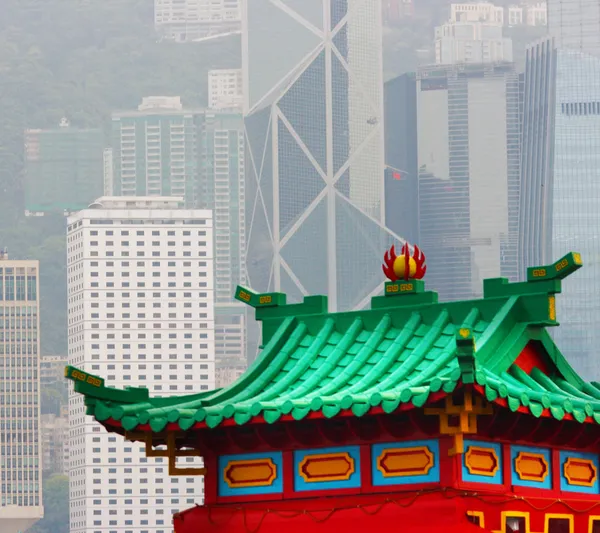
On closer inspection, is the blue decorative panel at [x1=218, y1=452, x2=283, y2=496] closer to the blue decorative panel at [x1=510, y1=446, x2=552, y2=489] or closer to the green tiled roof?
the green tiled roof

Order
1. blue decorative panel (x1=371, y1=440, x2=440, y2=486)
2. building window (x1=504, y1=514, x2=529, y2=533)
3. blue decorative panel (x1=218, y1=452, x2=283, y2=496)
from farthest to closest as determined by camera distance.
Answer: blue decorative panel (x1=218, y1=452, x2=283, y2=496)
building window (x1=504, y1=514, x2=529, y2=533)
blue decorative panel (x1=371, y1=440, x2=440, y2=486)

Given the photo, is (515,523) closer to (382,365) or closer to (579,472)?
(579,472)

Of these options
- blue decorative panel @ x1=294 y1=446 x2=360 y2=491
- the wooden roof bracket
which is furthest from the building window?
the wooden roof bracket

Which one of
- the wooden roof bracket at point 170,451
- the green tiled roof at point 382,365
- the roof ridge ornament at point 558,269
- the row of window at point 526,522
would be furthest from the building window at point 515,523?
the wooden roof bracket at point 170,451

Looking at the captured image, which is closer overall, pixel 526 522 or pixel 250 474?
pixel 526 522

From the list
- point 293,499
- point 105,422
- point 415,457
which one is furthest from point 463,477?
point 105,422

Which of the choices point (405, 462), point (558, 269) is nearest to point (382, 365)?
point (405, 462)

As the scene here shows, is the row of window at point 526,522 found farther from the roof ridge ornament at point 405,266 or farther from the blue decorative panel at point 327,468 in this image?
the roof ridge ornament at point 405,266
